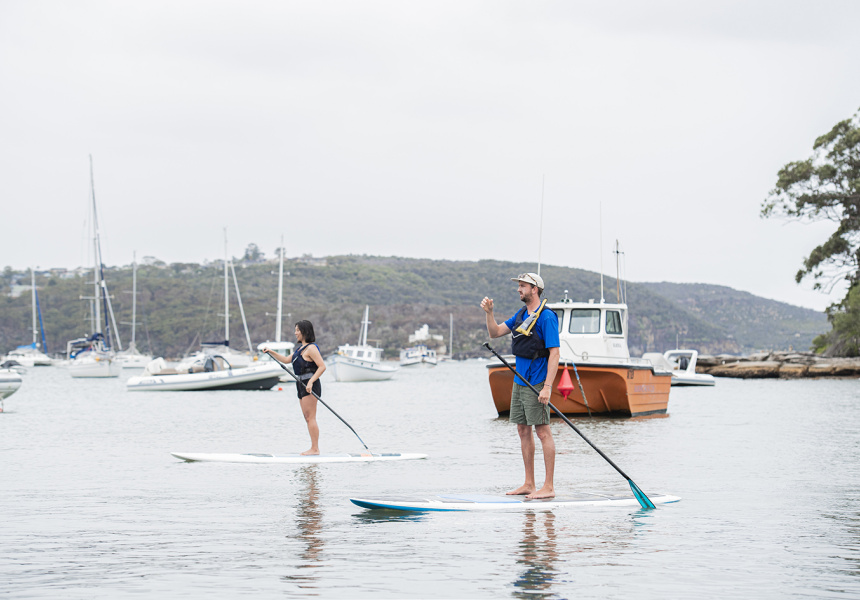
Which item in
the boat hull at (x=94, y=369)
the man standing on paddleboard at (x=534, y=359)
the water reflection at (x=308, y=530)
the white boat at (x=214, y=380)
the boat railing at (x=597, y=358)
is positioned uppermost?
the man standing on paddleboard at (x=534, y=359)

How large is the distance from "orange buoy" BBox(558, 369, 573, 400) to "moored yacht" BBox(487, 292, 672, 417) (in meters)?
0.09

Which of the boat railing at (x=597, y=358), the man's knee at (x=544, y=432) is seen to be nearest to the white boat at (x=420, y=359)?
the boat railing at (x=597, y=358)

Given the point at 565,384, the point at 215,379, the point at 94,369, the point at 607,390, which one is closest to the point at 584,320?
the point at 607,390

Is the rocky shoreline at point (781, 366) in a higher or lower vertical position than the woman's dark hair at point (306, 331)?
lower

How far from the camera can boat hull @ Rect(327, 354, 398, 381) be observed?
201 ft

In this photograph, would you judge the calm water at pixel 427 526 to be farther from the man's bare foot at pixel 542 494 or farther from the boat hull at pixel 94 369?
the boat hull at pixel 94 369

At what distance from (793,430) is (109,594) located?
→ 1655 cm

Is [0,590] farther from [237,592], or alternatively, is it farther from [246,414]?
[246,414]

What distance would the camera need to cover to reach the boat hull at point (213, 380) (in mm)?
43000

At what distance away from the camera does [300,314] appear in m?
143

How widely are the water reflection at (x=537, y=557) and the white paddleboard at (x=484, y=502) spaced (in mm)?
200

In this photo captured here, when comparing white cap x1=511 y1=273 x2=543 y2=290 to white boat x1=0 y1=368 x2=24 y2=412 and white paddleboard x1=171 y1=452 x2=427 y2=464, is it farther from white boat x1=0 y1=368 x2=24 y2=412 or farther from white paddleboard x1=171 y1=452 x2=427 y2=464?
white boat x1=0 y1=368 x2=24 y2=412

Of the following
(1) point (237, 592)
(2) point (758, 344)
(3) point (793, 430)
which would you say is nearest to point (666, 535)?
(1) point (237, 592)

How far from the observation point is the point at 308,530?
7.74 m
